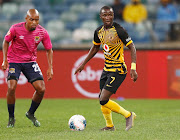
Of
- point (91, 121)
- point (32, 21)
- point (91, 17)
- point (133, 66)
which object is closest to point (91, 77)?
point (91, 17)

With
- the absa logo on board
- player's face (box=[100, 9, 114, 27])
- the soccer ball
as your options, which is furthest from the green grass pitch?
player's face (box=[100, 9, 114, 27])

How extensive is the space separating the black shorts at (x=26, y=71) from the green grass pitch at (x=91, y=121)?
2.99 feet

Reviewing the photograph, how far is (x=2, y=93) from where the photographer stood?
50.4ft

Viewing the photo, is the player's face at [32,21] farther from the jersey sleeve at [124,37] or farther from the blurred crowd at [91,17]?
the blurred crowd at [91,17]

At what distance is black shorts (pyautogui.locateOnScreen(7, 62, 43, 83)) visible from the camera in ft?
29.3

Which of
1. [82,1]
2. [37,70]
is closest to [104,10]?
[37,70]

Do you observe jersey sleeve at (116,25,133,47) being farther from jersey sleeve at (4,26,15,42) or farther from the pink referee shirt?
jersey sleeve at (4,26,15,42)

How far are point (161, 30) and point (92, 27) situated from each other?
220 centimetres

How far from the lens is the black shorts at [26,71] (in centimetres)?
895

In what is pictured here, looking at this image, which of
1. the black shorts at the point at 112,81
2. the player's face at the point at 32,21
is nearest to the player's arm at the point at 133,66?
the black shorts at the point at 112,81

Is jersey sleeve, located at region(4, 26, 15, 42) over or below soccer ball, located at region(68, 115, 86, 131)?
over

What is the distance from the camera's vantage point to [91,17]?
17594 mm

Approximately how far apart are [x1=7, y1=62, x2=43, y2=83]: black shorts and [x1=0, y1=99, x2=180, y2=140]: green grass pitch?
91 cm

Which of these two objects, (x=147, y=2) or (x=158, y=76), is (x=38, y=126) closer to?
(x=158, y=76)
